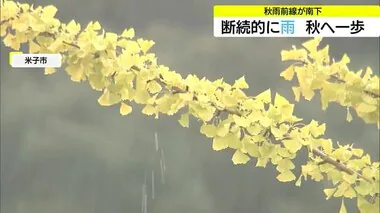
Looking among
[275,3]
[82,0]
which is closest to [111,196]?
[82,0]

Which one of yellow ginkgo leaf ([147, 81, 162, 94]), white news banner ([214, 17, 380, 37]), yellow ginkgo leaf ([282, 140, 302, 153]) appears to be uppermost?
white news banner ([214, 17, 380, 37])

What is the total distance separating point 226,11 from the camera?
97cm

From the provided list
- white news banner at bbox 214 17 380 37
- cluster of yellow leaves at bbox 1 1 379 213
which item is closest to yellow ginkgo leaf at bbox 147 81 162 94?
cluster of yellow leaves at bbox 1 1 379 213

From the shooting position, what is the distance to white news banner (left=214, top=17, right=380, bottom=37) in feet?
3.08

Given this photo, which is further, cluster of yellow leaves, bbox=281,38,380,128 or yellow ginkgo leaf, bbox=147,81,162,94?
yellow ginkgo leaf, bbox=147,81,162,94

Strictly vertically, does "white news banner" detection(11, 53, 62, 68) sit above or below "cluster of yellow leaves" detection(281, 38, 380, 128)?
above

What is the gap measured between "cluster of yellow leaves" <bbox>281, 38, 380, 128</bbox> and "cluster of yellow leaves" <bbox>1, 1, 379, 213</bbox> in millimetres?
21

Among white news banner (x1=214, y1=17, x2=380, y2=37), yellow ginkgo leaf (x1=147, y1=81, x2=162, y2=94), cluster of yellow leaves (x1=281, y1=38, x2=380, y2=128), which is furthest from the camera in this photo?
white news banner (x1=214, y1=17, x2=380, y2=37)

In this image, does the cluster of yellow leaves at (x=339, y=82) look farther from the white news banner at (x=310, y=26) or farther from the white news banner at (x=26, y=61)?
the white news banner at (x=26, y=61)

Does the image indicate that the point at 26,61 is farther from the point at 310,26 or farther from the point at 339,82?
the point at 339,82

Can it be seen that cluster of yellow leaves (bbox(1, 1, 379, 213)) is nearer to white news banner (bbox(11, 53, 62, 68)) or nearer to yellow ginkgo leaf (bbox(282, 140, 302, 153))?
yellow ginkgo leaf (bbox(282, 140, 302, 153))

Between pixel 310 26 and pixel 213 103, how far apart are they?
42 centimetres

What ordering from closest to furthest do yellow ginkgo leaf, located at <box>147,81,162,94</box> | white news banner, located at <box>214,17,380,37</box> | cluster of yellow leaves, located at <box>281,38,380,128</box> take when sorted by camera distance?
cluster of yellow leaves, located at <box>281,38,380,128</box> → yellow ginkgo leaf, located at <box>147,81,162,94</box> → white news banner, located at <box>214,17,380,37</box>

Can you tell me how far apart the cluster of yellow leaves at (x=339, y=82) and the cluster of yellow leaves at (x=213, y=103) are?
21 millimetres
